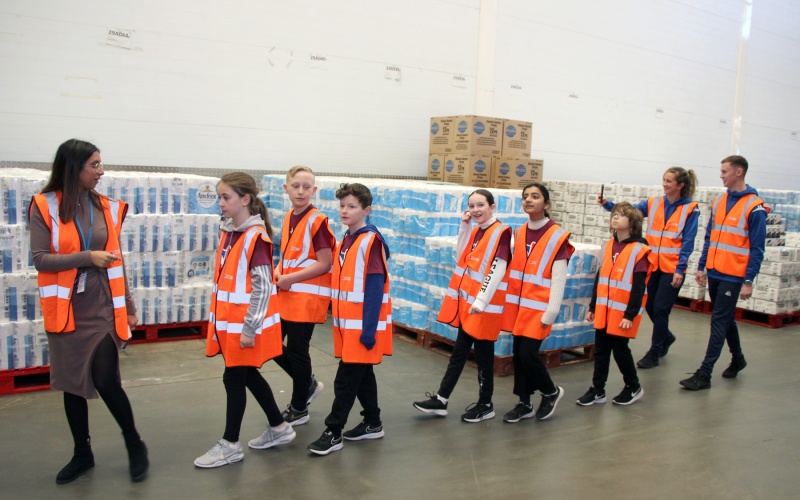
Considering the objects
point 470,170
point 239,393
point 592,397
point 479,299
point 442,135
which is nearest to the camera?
point 239,393

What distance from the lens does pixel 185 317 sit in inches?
283

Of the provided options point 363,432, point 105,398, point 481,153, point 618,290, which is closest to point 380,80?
point 481,153

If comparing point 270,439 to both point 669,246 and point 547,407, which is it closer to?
point 547,407

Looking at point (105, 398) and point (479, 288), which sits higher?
point (479, 288)

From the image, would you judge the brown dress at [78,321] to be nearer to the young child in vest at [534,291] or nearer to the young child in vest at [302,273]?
the young child in vest at [302,273]

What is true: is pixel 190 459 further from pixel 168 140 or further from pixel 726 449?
pixel 168 140

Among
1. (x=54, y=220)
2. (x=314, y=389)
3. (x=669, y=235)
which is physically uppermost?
(x=54, y=220)

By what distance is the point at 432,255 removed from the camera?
7082 millimetres

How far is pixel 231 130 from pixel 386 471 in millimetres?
6701

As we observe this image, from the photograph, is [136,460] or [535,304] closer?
[136,460]

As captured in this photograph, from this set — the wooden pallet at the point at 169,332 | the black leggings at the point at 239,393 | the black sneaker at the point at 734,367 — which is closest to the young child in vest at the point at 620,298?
the black sneaker at the point at 734,367

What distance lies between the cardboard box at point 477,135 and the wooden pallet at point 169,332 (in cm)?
531

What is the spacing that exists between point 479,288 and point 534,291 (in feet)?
1.38

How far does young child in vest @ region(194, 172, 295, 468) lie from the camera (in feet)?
13.0
